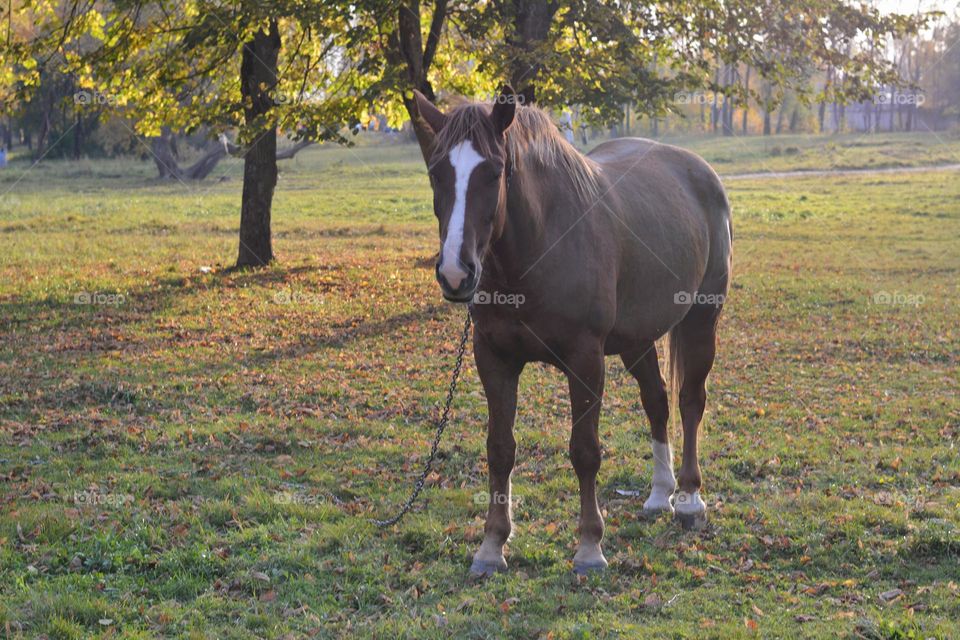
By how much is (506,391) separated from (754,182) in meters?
35.3

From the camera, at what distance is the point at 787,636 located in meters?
4.71

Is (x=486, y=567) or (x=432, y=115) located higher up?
(x=432, y=115)

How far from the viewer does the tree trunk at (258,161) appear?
16.7 metres

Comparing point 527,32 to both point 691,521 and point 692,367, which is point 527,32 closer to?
point 692,367

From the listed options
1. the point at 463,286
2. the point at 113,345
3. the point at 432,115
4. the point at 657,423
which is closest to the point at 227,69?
the point at 113,345

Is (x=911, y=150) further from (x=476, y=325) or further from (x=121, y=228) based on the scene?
(x=476, y=325)

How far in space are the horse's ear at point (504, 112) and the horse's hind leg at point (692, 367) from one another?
2.82 metres

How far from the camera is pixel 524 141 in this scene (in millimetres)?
5168

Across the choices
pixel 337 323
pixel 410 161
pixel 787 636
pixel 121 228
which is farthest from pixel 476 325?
pixel 410 161

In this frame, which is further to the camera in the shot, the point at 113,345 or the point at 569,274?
the point at 113,345

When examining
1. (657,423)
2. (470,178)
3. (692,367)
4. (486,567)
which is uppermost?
(470,178)

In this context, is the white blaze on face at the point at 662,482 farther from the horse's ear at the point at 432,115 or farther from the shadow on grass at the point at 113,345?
the shadow on grass at the point at 113,345

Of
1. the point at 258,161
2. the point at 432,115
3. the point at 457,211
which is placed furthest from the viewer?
the point at 258,161

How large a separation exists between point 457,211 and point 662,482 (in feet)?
10.0
